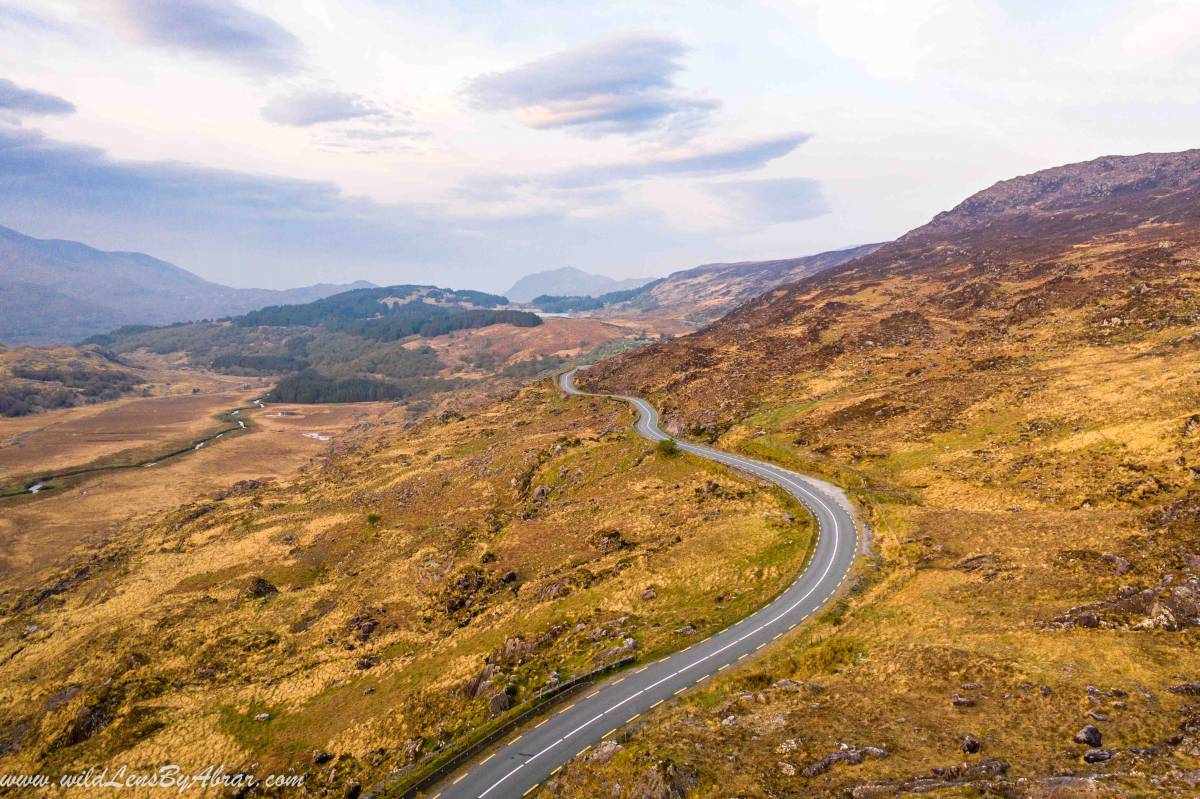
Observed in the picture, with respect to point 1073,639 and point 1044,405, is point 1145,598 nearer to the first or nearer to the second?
point 1073,639

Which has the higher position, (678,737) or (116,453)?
(678,737)

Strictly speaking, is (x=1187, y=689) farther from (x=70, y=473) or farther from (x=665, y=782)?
(x=70, y=473)

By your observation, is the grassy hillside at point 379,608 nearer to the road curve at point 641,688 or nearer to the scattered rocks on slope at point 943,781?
the road curve at point 641,688

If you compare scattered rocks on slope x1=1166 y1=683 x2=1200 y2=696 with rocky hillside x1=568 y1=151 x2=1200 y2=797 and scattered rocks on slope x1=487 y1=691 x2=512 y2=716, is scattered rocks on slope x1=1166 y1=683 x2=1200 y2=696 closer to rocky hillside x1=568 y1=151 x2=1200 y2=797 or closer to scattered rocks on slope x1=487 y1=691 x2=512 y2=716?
rocky hillside x1=568 y1=151 x2=1200 y2=797

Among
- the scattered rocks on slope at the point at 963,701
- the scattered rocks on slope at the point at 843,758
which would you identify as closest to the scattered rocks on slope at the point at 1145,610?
the scattered rocks on slope at the point at 963,701

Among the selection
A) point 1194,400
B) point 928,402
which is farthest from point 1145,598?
point 928,402


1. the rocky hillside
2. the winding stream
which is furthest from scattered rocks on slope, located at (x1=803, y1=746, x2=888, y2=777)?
the winding stream
